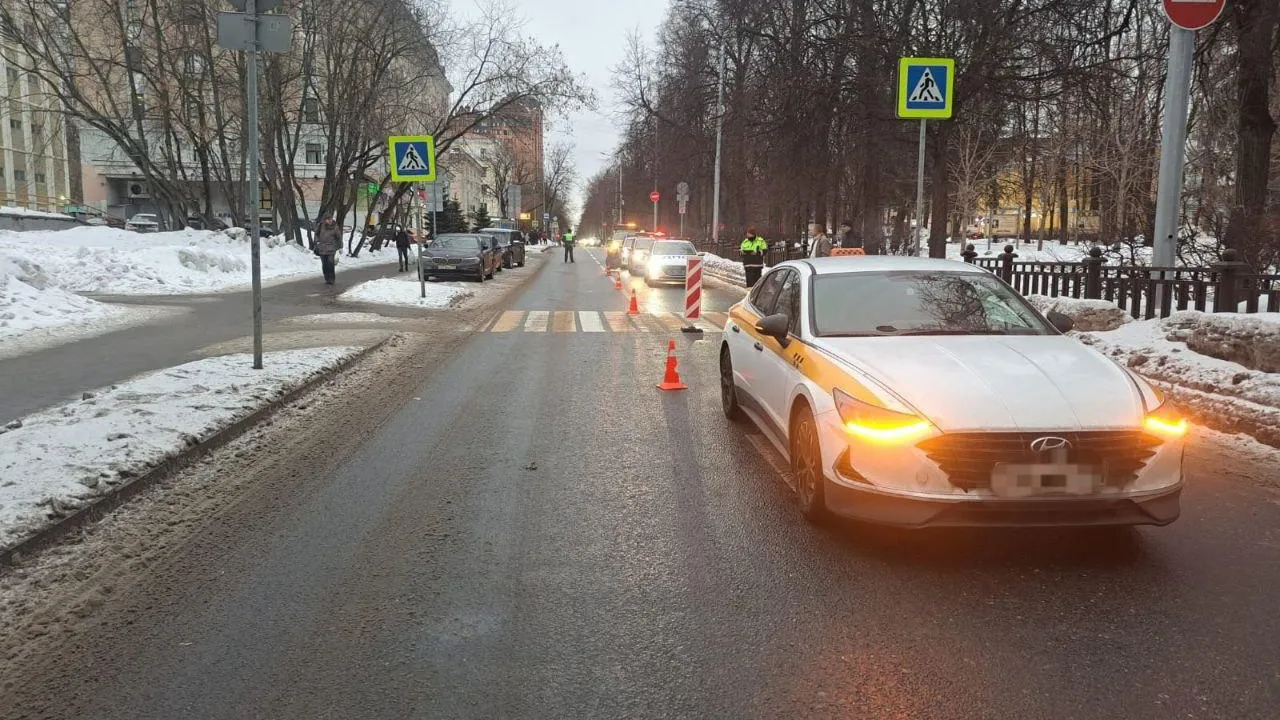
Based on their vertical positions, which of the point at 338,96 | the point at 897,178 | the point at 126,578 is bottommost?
the point at 126,578

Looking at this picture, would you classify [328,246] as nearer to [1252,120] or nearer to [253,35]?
[253,35]

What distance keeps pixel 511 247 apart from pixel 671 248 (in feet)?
44.9

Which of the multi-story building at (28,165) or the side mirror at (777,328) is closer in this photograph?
the side mirror at (777,328)

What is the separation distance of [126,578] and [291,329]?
9.97 meters

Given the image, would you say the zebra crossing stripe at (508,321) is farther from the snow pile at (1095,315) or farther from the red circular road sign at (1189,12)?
the red circular road sign at (1189,12)

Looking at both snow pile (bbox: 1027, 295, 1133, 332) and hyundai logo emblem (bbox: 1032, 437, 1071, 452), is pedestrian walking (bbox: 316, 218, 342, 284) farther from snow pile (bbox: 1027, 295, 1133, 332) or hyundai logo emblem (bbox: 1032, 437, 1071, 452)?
hyundai logo emblem (bbox: 1032, 437, 1071, 452)

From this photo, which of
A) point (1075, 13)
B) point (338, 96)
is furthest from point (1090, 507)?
point (338, 96)

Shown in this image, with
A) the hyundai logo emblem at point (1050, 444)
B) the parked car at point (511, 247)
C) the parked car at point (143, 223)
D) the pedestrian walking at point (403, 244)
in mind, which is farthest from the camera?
the parked car at point (143, 223)

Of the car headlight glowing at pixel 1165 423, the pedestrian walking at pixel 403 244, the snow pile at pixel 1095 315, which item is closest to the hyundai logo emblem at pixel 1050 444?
the car headlight glowing at pixel 1165 423

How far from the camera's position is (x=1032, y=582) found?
395 cm

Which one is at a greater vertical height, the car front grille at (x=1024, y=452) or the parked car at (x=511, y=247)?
the parked car at (x=511, y=247)

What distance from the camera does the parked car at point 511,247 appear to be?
3697cm

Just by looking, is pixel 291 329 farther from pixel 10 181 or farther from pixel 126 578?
pixel 10 181

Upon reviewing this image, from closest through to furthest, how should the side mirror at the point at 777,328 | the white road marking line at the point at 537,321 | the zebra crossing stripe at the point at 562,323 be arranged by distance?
1. the side mirror at the point at 777,328
2. the zebra crossing stripe at the point at 562,323
3. the white road marking line at the point at 537,321
